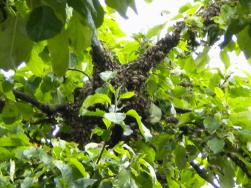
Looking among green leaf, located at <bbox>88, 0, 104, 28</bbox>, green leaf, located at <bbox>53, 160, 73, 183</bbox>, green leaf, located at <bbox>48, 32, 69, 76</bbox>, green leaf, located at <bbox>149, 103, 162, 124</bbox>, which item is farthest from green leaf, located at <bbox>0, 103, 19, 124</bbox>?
green leaf, located at <bbox>88, 0, 104, 28</bbox>

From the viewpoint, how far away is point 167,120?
230 centimetres

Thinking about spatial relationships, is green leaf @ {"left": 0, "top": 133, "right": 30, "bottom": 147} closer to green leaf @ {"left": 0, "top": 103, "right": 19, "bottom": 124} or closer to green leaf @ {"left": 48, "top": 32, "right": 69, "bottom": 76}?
green leaf @ {"left": 0, "top": 103, "right": 19, "bottom": 124}

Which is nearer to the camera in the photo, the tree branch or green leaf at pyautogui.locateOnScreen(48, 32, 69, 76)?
green leaf at pyautogui.locateOnScreen(48, 32, 69, 76)

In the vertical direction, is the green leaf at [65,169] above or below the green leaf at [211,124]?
below

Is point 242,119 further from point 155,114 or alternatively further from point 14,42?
point 14,42

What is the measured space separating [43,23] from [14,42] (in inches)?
5.0

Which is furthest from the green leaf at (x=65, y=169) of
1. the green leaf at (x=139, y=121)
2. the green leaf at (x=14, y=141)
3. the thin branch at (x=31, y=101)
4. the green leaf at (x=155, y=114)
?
the thin branch at (x=31, y=101)

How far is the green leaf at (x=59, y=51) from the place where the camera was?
1.00 m

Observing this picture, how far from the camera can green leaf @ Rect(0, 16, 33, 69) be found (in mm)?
978

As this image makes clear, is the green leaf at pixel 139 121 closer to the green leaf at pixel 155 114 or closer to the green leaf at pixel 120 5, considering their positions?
the green leaf at pixel 155 114

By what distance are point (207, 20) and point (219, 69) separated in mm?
282

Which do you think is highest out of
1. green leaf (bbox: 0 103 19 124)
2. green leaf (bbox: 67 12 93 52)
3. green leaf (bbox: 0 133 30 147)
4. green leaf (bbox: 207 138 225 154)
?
green leaf (bbox: 0 103 19 124)

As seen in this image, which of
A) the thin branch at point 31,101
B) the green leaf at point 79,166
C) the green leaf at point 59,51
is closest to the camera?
the green leaf at point 59,51

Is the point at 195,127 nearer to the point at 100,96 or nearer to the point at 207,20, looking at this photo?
the point at 207,20
